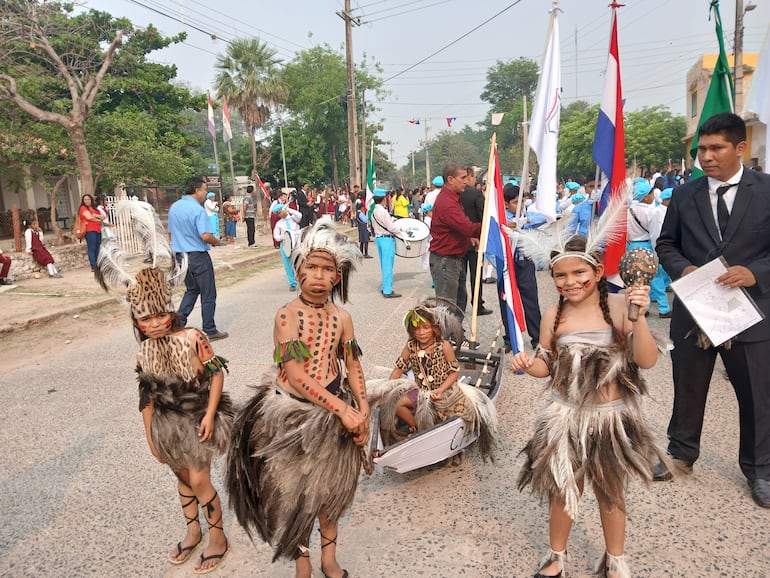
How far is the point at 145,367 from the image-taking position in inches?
110

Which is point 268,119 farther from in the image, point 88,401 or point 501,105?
point 501,105

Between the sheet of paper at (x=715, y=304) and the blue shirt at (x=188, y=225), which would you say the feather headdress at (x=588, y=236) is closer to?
the sheet of paper at (x=715, y=304)

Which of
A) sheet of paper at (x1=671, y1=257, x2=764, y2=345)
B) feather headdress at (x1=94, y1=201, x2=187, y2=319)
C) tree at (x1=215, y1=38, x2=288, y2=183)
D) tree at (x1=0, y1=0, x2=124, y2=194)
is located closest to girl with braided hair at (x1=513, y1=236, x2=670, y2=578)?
sheet of paper at (x1=671, y1=257, x2=764, y2=345)

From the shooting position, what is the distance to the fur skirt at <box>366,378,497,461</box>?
12.3ft

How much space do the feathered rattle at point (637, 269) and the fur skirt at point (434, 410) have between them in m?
1.67

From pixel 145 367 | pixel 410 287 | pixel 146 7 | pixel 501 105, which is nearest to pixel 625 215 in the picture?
pixel 145 367

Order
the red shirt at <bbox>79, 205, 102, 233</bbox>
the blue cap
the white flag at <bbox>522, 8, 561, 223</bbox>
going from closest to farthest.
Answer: the white flag at <bbox>522, 8, 561, 223</bbox> < the blue cap < the red shirt at <bbox>79, 205, 102, 233</bbox>

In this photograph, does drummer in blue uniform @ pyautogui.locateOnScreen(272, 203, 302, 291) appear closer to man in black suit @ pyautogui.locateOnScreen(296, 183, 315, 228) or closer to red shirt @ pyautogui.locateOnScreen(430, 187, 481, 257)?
man in black suit @ pyautogui.locateOnScreen(296, 183, 315, 228)

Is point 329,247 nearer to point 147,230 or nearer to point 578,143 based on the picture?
point 147,230

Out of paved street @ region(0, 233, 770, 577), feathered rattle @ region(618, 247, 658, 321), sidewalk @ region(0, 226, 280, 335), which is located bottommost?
paved street @ region(0, 233, 770, 577)

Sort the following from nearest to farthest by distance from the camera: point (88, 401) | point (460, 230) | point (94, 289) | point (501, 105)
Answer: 1. point (88, 401)
2. point (460, 230)
3. point (94, 289)
4. point (501, 105)

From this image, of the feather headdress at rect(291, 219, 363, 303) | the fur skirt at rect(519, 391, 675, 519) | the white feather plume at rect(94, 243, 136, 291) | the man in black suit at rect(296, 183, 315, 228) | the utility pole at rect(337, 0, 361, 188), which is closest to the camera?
the fur skirt at rect(519, 391, 675, 519)

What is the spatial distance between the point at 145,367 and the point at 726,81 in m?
4.56

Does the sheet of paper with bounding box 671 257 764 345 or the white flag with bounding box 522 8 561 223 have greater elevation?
the white flag with bounding box 522 8 561 223
